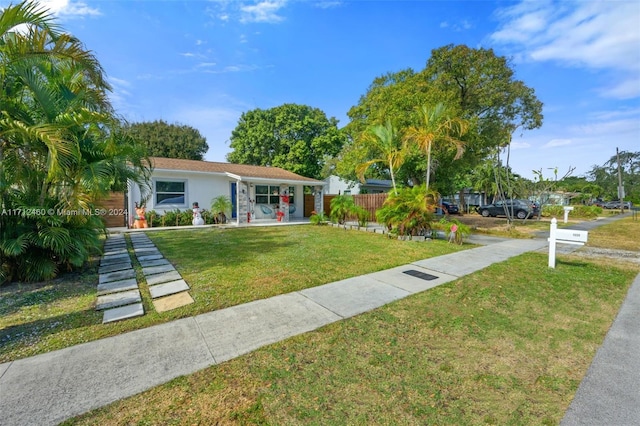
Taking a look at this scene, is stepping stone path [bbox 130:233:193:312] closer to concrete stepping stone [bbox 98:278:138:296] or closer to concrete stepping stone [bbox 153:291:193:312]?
concrete stepping stone [bbox 153:291:193:312]

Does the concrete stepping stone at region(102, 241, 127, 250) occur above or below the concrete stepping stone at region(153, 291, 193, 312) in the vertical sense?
above

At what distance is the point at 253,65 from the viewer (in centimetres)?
1389

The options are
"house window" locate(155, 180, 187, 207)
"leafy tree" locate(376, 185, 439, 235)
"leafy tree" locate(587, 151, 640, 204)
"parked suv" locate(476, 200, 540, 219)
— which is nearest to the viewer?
"leafy tree" locate(376, 185, 439, 235)

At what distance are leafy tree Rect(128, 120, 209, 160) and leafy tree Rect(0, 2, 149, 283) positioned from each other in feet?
79.3

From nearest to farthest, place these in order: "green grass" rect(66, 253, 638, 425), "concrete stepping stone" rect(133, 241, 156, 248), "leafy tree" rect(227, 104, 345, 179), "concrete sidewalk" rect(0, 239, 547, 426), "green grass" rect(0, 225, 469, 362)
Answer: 1. "green grass" rect(66, 253, 638, 425)
2. "concrete sidewalk" rect(0, 239, 547, 426)
3. "green grass" rect(0, 225, 469, 362)
4. "concrete stepping stone" rect(133, 241, 156, 248)
5. "leafy tree" rect(227, 104, 345, 179)

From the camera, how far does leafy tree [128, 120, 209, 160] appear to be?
86.5 feet

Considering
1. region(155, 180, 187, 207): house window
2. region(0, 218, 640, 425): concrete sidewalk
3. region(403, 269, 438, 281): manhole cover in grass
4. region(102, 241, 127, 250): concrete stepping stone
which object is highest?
region(155, 180, 187, 207): house window

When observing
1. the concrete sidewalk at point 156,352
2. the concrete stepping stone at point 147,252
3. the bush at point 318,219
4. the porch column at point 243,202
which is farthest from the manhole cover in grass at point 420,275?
the porch column at point 243,202

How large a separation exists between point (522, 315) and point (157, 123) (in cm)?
3240

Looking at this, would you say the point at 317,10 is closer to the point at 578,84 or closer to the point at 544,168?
the point at 544,168


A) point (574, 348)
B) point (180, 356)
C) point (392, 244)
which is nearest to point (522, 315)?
point (574, 348)

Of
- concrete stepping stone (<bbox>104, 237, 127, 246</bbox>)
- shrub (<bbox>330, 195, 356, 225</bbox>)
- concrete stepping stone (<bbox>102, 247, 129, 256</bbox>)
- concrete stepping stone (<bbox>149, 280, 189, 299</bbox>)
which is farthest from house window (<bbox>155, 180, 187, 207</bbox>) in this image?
concrete stepping stone (<bbox>149, 280, 189, 299</bbox>)

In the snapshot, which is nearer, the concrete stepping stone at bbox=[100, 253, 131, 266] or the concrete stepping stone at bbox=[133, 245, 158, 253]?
the concrete stepping stone at bbox=[100, 253, 131, 266]

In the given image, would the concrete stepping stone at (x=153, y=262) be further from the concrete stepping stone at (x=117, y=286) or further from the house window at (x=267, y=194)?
the house window at (x=267, y=194)
